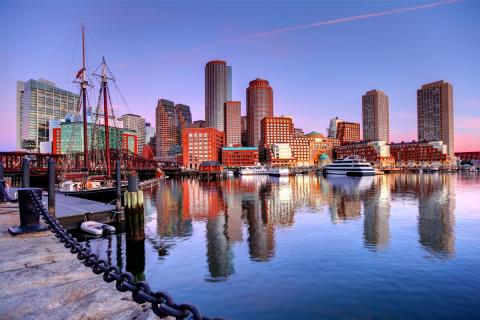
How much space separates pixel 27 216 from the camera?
424 inches

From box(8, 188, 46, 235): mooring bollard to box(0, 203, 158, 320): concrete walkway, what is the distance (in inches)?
106

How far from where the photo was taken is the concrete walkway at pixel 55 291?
4.57 m

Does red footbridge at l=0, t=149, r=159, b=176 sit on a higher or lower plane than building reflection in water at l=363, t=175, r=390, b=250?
higher

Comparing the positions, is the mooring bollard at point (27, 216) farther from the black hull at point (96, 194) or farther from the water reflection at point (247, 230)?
the black hull at point (96, 194)

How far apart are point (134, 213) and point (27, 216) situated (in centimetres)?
1288

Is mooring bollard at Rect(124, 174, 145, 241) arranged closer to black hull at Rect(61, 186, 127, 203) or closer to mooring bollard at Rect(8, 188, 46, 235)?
mooring bollard at Rect(8, 188, 46, 235)

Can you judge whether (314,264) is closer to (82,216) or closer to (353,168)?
(82,216)

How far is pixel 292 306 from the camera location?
513 inches

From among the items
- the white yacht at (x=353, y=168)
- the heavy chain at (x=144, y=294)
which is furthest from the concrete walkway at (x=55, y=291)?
the white yacht at (x=353, y=168)

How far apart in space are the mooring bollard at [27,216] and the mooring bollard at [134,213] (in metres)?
12.1

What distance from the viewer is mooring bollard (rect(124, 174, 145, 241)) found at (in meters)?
23.0

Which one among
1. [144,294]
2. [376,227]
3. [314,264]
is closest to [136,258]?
[314,264]

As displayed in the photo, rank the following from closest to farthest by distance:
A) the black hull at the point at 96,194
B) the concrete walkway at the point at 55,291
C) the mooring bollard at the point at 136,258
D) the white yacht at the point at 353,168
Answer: the concrete walkway at the point at 55,291 → the mooring bollard at the point at 136,258 → the black hull at the point at 96,194 → the white yacht at the point at 353,168

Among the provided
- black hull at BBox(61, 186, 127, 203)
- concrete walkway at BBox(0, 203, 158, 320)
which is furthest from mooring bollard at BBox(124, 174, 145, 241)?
black hull at BBox(61, 186, 127, 203)
